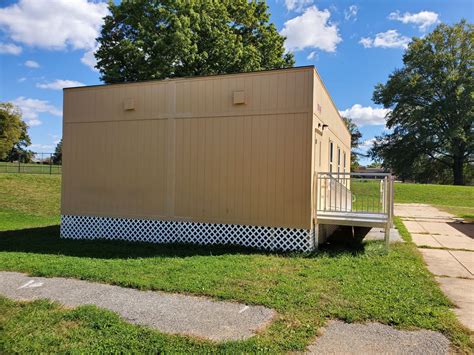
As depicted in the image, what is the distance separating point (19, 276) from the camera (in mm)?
5125

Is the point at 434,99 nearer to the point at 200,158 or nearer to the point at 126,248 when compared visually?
the point at 200,158

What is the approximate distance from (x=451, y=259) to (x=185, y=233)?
16.9ft

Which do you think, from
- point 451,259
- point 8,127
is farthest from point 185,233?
point 8,127

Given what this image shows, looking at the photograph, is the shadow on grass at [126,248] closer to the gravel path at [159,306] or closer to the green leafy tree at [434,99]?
the gravel path at [159,306]

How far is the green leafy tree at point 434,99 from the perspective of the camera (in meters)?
31.5

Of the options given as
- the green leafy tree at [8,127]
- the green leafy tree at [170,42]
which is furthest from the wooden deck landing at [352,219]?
the green leafy tree at [8,127]

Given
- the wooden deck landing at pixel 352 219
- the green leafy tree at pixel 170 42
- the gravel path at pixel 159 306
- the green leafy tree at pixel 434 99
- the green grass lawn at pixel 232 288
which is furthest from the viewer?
the green leafy tree at pixel 434 99

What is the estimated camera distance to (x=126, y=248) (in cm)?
723

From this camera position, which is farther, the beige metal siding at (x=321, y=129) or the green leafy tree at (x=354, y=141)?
the green leafy tree at (x=354, y=141)

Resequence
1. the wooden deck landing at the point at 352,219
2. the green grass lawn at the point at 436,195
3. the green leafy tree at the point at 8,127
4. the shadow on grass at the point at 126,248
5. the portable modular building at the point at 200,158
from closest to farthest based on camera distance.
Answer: the shadow on grass at the point at 126,248 < the wooden deck landing at the point at 352,219 < the portable modular building at the point at 200,158 < the green grass lawn at the point at 436,195 < the green leafy tree at the point at 8,127

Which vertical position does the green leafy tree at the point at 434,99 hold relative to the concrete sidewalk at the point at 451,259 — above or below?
above

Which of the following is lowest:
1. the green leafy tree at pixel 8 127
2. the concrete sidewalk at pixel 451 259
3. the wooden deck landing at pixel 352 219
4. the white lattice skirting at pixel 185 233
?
the concrete sidewalk at pixel 451 259

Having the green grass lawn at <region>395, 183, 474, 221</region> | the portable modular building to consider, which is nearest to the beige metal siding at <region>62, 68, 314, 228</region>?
the portable modular building

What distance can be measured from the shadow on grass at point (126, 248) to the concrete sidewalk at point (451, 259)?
138cm
